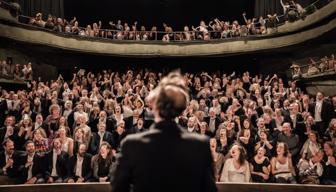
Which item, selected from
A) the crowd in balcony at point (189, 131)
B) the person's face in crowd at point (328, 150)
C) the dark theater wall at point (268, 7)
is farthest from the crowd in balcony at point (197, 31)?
the person's face in crowd at point (328, 150)

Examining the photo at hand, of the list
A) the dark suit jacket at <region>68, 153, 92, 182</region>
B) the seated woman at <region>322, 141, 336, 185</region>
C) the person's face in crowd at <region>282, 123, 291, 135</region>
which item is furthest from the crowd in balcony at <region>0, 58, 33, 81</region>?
the seated woman at <region>322, 141, 336, 185</region>

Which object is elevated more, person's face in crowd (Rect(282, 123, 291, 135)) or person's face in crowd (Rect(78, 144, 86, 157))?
person's face in crowd (Rect(282, 123, 291, 135))

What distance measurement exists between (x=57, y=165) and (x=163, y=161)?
4.51 meters

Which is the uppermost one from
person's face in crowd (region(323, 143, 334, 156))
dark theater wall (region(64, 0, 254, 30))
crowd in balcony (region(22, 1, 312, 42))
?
dark theater wall (region(64, 0, 254, 30))

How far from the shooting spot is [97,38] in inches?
665

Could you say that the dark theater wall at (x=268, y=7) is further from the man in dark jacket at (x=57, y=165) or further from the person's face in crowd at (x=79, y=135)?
the man in dark jacket at (x=57, y=165)

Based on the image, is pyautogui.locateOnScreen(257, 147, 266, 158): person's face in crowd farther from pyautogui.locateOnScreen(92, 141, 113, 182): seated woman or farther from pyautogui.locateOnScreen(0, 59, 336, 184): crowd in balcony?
pyautogui.locateOnScreen(92, 141, 113, 182): seated woman

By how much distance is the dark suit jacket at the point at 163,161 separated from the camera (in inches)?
69.0

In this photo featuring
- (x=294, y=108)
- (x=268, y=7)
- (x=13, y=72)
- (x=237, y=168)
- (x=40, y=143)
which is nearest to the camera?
(x=237, y=168)

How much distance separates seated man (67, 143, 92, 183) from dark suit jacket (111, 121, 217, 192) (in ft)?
13.4

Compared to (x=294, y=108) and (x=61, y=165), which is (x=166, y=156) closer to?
(x=61, y=165)

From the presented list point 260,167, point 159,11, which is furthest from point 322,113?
point 159,11

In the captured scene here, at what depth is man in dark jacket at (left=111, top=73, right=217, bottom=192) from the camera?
175 centimetres

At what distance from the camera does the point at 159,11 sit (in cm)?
2088
